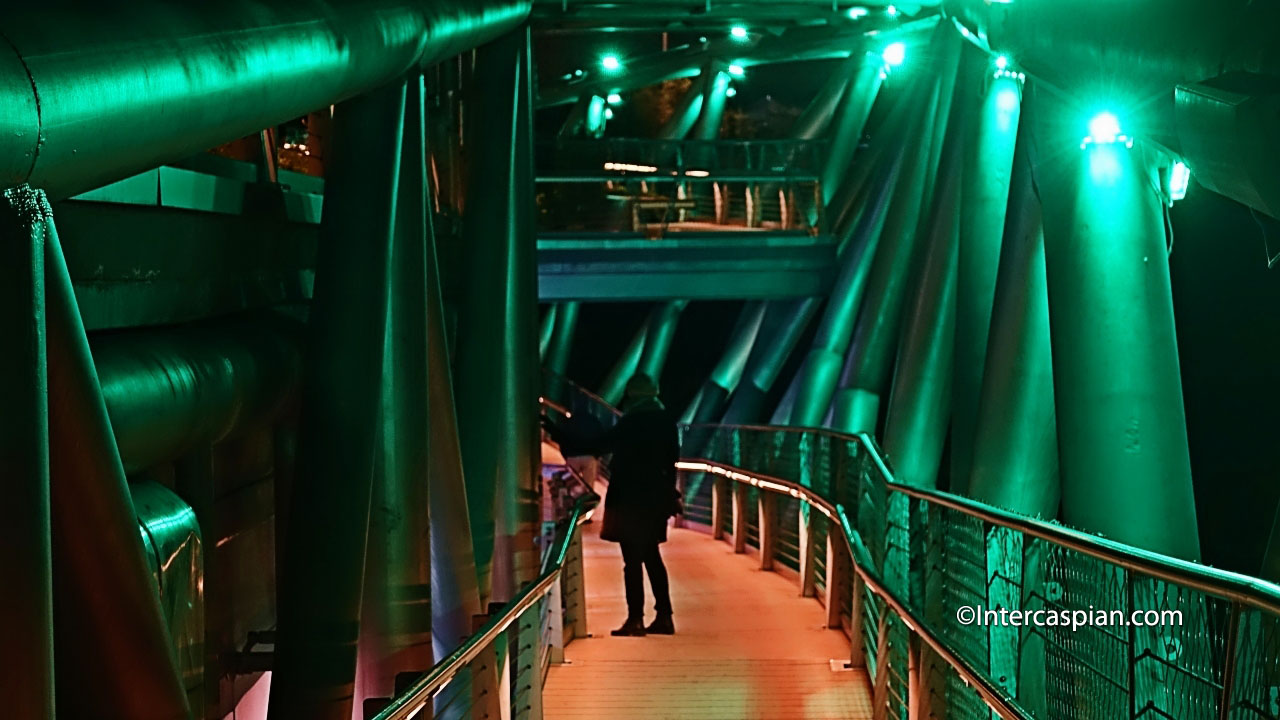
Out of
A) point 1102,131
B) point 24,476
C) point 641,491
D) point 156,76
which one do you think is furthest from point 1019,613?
point 1102,131

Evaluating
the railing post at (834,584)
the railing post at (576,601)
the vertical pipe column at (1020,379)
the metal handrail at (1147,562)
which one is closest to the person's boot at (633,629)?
the railing post at (576,601)

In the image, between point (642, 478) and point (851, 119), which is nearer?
point (642, 478)

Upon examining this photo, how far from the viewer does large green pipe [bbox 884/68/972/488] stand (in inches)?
733

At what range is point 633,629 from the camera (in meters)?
10.9

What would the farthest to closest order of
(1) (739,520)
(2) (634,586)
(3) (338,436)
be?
1. (1) (739,520)
2. (2) (634,586)
3. (3) (338,436)

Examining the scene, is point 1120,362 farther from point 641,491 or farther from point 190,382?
point 190,382

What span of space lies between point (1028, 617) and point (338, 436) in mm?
3313

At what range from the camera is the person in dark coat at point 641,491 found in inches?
414

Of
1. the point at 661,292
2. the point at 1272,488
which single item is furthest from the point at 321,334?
the point at 1272,488

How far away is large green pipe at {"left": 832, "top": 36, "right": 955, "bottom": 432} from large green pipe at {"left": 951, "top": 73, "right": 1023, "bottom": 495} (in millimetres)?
5461

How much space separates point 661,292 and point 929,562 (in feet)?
56.8

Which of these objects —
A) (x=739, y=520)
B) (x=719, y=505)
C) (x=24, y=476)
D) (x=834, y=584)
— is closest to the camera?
(x=24, y=476)

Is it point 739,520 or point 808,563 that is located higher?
point 808,563

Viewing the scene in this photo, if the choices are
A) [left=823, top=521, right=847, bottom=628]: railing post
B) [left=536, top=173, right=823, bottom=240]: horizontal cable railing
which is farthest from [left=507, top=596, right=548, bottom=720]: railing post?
[left=536, top=173, right=823, bottom=240]: horizontal cable railing
